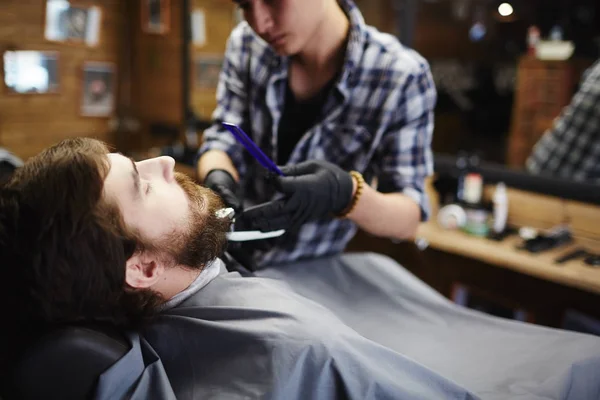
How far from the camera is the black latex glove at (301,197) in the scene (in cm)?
143

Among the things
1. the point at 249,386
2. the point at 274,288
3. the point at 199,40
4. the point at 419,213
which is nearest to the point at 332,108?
the point at 419,213

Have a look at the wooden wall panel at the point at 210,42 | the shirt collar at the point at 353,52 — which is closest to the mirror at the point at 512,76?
the shirt collar at the point at 353,52

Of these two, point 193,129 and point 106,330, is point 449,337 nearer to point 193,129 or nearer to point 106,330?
point 106,330

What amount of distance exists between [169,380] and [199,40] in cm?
385

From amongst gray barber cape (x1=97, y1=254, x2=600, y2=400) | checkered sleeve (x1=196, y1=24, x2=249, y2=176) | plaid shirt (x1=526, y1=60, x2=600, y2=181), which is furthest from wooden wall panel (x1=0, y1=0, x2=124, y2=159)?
plaid shirt (x1=526, y1=60, x2=600, y2=181)

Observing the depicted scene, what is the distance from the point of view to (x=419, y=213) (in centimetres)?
182

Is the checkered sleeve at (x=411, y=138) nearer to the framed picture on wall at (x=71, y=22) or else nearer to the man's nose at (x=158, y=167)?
the man's nose at (x=158, y=167)

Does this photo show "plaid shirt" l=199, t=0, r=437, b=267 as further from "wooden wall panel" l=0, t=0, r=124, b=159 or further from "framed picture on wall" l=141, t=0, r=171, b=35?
"framed picture on wall" l=141, t=0, r=171, b=35

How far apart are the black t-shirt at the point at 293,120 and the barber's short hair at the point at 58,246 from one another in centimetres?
84

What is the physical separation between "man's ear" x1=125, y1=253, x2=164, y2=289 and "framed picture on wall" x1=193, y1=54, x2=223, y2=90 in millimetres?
3587

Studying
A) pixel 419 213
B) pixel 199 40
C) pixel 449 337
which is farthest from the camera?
pixel 199 40

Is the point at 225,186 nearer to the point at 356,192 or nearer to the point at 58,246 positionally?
the point at 356,192

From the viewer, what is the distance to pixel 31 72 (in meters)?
3.84

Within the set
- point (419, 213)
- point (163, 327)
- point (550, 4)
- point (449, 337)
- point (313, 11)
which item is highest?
point (550, 4)
